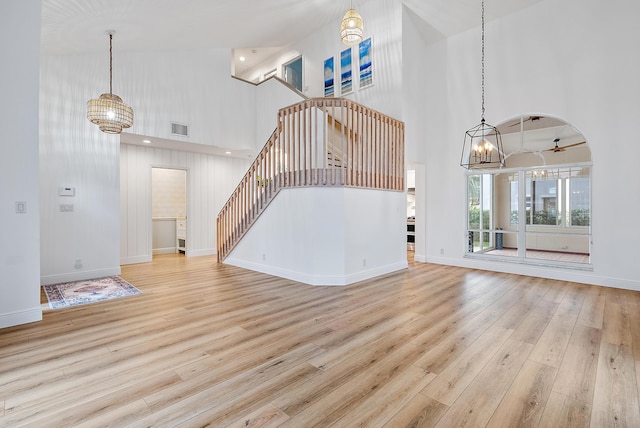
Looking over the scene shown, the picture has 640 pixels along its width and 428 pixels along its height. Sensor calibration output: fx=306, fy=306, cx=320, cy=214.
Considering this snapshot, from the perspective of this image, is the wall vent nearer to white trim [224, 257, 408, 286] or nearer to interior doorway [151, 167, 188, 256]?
interior doorway [151, 167, 188, 256]

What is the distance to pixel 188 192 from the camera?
8031mm

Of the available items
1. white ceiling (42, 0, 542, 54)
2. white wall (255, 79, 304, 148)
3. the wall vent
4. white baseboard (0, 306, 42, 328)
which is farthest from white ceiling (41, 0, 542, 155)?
white baseboard (0, 306, 42, 328)

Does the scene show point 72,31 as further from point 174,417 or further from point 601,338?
point 601,338

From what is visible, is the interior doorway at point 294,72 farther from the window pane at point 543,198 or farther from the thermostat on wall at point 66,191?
the window pane at point 543,198

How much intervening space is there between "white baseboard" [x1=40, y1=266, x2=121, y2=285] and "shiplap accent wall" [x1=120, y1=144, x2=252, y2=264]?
1.34 metres

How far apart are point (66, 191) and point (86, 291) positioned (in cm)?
186

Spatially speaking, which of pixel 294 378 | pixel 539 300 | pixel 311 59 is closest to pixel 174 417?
pixel 294 378

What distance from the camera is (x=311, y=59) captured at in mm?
8180

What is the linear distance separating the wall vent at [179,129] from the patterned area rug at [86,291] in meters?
3.23

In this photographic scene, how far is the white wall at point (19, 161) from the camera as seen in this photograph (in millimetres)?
3186

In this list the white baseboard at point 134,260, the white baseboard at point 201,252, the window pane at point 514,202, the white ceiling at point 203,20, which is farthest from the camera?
the white baseboard at point 201,252

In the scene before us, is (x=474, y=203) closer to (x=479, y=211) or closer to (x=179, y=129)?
(x=479, y=211)

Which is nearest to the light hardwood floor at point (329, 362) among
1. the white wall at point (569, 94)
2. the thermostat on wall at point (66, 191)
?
the white wall at point (569, 94)

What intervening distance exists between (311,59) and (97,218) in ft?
20.5
